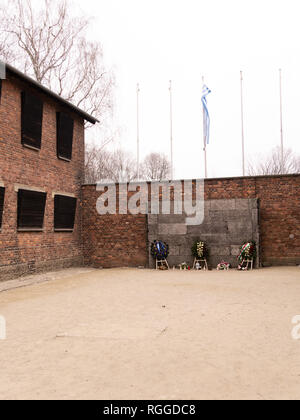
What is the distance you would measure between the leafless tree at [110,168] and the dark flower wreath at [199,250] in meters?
17.1

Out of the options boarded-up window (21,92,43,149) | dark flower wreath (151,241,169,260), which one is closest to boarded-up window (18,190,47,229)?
boarded-up window (21,92,43,149)

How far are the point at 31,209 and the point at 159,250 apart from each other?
4708 millimetres

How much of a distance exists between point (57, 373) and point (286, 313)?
395 centimetres

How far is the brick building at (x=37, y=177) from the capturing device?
1143 centimetres

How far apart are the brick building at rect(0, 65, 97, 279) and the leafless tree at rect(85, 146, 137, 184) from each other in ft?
49.7

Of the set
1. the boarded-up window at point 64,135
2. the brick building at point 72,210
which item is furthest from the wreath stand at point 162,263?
the boarded-up window at point 64,135

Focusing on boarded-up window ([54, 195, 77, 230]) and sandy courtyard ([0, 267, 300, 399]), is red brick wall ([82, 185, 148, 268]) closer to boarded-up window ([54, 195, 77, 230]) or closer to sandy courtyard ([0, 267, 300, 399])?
boarded-up window ([54, 195, 77, 230])

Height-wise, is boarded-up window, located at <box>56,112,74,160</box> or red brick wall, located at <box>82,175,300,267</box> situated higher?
boarded-up window, located at <box>56,112,74,160</box>

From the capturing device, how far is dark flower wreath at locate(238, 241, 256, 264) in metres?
13.7

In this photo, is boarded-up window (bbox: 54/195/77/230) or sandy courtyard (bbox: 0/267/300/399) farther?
boarded-up window (bbox: 54/195/77/230)

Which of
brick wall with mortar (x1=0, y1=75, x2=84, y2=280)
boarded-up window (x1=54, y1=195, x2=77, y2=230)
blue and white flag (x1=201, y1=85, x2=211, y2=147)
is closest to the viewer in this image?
brick wall with mortar (x1=0, y1=75, x2=84, y2=280)
